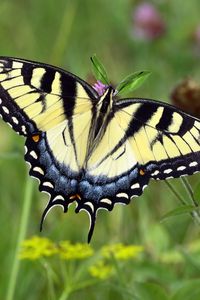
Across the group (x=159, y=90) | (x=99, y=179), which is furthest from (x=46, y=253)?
(x=159, y=90)

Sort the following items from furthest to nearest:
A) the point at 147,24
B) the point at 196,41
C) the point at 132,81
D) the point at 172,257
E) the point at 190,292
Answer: the point at 147,24 < the point at 196,41 < the point at 172,257 < the point at 190,292 < the point at 132,81

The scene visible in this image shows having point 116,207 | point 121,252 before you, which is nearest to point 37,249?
point 121,252

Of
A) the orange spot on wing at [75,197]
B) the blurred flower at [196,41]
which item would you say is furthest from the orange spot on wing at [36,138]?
the blurred flower at [196,41]

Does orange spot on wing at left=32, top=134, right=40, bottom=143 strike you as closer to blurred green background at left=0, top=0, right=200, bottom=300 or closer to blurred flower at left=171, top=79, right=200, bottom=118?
blurred green background at left=0, top=0, right=200, bottom=300

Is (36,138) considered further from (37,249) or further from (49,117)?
(37,249)

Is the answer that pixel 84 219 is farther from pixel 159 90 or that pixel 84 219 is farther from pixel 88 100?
pixel 88 100

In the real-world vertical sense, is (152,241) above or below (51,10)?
below
